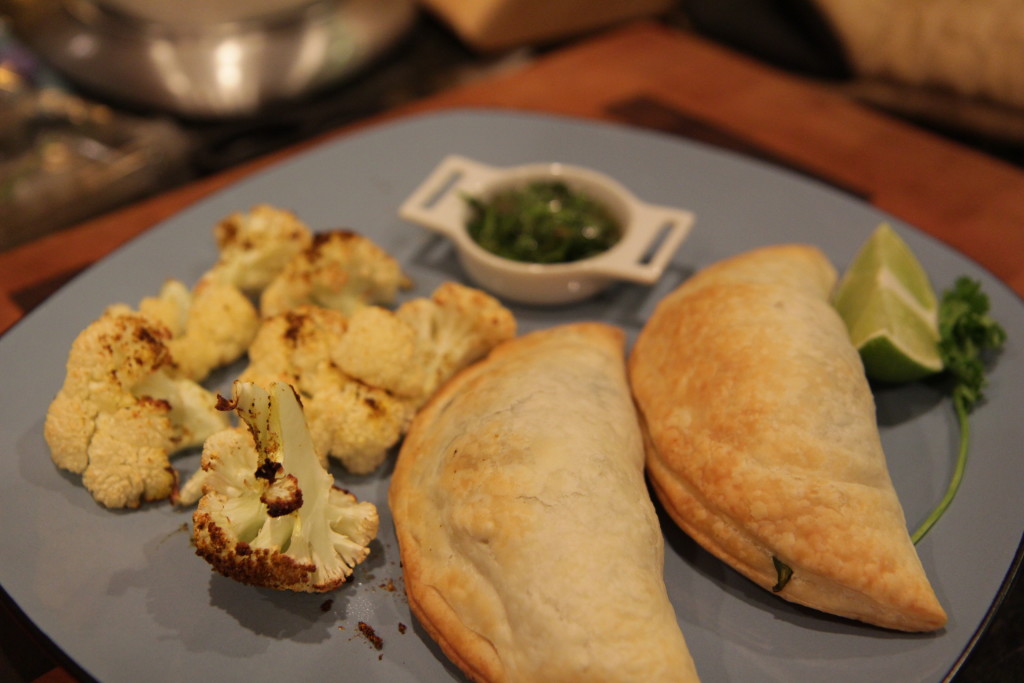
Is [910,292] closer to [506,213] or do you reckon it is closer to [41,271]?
[506,213]

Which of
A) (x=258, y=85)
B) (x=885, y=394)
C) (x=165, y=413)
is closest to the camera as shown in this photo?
(x=165, y=413)

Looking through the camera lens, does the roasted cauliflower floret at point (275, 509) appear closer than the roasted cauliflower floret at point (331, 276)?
Yes

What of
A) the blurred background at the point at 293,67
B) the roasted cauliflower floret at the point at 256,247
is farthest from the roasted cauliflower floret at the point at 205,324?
the blurred background at the point at 293,67

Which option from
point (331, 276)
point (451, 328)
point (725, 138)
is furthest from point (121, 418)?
point (725, 138)

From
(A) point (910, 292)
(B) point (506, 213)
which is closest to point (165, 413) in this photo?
(B) point (506, 213)

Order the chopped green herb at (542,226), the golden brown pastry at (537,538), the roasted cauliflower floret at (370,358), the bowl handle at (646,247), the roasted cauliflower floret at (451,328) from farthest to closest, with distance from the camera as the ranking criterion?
the chopped green herb at (542,226) < the bowl handle at (646,247) < the roasted cauliflower floret at (451,328) < the roasted cauliflower floret at (370,358) < the golden brown pastry at (537,538)

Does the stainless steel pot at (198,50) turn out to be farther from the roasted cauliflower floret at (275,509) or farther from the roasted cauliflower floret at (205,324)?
the roasted cauliflower floret at (275,509)

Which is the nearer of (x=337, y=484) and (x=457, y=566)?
(x=457, y=566)

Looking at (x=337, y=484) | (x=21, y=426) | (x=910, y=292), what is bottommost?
(x=337, y=484)
